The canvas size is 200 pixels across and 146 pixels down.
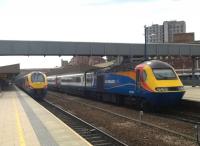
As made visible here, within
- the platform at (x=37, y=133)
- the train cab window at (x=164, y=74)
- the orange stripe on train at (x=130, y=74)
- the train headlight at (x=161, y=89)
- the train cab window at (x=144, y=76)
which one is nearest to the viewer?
the platform at (x=37, y=133)

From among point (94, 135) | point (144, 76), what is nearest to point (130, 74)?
point (144, 76)

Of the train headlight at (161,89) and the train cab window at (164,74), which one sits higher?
the train cab window at (164,74)

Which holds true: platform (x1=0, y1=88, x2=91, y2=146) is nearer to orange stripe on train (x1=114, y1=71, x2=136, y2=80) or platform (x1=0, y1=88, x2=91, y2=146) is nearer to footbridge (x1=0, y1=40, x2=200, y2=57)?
orange stripe on train (x1=114, y1=71, x2=136, y2=80)

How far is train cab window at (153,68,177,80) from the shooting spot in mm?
23908

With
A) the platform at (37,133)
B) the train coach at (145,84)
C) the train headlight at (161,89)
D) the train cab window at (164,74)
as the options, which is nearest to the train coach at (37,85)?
the train coach at (145,84)

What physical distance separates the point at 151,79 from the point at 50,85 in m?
55.1

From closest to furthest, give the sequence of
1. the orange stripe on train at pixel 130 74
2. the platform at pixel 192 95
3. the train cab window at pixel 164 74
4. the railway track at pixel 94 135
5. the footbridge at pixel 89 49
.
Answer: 1. the railway track at pixel 94 135
2. the train cab window at pixel 164 74
3. the orange stripe on train at pixel 130 74
4. the platform at pixel 192 95
5. the footbridge at pixel 89 49

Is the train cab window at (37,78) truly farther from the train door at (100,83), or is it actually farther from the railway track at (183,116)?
the railway track at (183,116)

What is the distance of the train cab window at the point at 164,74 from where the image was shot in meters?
23.9

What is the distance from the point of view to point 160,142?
45.3 ft

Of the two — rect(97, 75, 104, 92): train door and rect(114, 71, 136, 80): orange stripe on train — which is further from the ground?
rect(114, 71, 136, 80): orange stripe on train

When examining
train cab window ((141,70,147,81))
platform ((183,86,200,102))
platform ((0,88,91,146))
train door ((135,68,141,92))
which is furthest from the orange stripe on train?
platform ((0,88,91,146))

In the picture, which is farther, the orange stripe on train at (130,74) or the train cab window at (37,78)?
the train cab window at (37,78)

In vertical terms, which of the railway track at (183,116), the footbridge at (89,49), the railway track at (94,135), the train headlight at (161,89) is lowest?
the railway track at (94,135)
